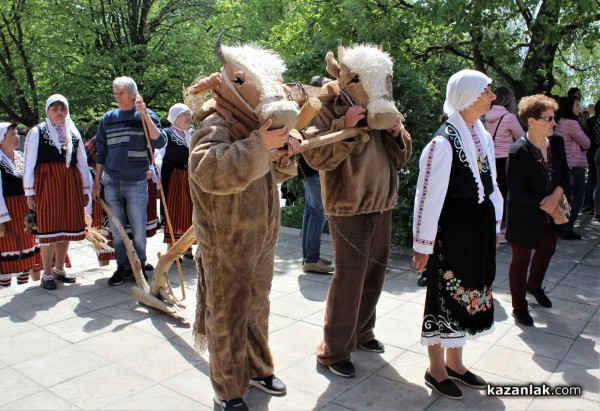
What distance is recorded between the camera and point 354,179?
3.44 metres

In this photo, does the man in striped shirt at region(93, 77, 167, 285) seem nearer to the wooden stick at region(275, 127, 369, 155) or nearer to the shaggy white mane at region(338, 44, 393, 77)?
the shaggy white mane at region(338, 44, 393, 77)

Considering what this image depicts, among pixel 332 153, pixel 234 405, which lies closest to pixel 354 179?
pixel 332 153

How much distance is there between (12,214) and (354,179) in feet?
13.1

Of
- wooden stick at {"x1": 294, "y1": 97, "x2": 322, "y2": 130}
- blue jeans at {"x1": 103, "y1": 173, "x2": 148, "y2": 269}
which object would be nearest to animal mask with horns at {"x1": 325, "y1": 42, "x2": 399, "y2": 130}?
wooden stick at {"x1": 294, "y1": 97, "x2": 322, "y2": 130}

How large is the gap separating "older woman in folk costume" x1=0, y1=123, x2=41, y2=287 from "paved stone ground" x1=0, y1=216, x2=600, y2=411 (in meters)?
0.21

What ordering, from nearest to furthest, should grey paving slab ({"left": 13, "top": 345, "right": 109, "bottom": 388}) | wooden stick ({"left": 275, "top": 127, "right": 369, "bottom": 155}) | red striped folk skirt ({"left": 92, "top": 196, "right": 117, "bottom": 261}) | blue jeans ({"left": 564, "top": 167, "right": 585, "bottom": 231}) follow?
wooden stick ({"left": 275, "top": 127, "right": 369, "bottom": 155}) < grey paving slab ({"left": 13, "top": 345, "right": 109, "bottom": 388}) < red striped folk skirt ({"left": 92, "top": 196, "right": 117, "bottom": 261}) < blue jeans ({"left": 564, "top": 167, "right": 585, "bottom": 231})

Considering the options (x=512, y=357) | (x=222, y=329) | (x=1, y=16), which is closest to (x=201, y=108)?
(x=222, y=329)

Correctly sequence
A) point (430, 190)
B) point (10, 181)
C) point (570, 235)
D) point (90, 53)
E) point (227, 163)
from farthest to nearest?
point (90, 53) < point (570, 235) < point (10, 181) < point (430, 190) < point (227, 163)

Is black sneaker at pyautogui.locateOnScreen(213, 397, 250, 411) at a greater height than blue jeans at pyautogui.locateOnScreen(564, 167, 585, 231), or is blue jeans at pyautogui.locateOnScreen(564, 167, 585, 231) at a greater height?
blue jeans at pyautogui.locateOnScreen(564, 167, 585, 231)

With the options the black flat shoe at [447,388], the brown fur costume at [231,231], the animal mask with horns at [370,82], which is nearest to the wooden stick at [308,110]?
the brown fur costume at [231,231]

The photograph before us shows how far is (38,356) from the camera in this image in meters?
3.85

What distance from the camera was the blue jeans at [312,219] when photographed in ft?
19.0

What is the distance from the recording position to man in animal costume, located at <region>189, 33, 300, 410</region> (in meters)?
2.63

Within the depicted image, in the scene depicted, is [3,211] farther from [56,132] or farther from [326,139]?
[326,139]
